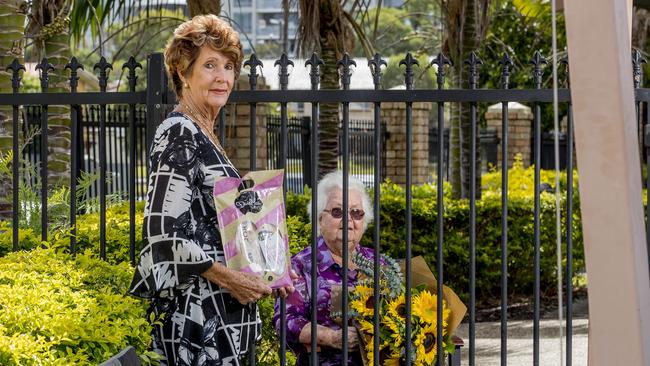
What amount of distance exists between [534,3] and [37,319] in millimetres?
18413

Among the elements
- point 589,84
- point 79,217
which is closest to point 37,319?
point 589,84

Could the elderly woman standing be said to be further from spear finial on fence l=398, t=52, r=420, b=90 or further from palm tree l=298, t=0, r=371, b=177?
palm tree l=298, t=0, r=371, b=177

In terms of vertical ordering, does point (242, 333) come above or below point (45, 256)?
below

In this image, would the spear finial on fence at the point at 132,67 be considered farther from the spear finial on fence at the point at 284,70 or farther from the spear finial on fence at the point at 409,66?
the spear finial on fence at the point at 409,66

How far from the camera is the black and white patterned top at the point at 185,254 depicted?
3682 millimetres

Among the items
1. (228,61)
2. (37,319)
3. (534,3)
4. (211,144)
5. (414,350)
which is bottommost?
(414,350)

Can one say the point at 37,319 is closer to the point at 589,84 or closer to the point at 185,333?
the point at 185,333

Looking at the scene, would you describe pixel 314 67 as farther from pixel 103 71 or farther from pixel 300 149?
pixel 300 149

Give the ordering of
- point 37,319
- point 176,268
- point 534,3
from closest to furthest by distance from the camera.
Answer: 1. point 37,319
2. point 176,268
3. point 534,3

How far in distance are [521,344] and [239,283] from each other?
5.92 meters

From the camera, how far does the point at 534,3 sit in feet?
67.7

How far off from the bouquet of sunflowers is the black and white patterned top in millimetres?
839

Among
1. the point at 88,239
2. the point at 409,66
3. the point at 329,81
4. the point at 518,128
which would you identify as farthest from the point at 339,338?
the point at 518,128

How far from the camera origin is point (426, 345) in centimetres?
454
